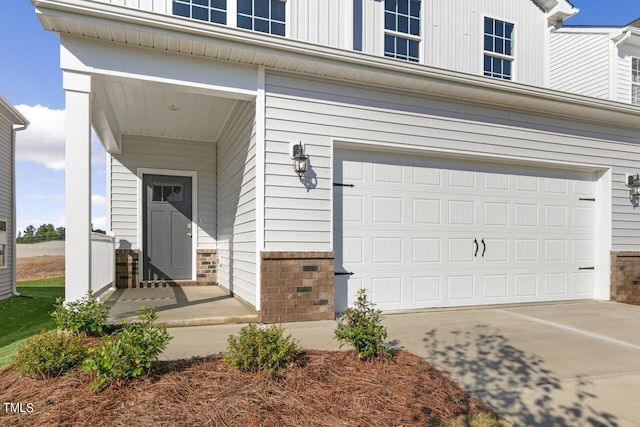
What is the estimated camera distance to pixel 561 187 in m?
6.63

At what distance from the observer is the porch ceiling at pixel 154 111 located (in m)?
5.25

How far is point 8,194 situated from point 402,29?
939cm

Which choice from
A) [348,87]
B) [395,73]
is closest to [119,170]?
[348,87]

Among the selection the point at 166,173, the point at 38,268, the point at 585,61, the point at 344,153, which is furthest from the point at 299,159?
the point at 38,268

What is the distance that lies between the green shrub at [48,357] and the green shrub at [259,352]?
3.55ft

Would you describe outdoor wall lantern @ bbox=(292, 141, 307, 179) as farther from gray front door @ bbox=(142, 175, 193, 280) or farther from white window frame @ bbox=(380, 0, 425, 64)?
gray front door @ bbox=(142, 175, 193, 280)

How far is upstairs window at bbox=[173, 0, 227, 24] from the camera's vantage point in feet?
17.3

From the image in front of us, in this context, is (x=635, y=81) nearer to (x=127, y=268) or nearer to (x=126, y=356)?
(x=126, y=356)

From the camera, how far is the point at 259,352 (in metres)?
2.80

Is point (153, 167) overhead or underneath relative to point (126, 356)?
overhead

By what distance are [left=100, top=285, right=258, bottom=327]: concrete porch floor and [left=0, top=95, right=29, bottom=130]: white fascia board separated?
4.94 meters

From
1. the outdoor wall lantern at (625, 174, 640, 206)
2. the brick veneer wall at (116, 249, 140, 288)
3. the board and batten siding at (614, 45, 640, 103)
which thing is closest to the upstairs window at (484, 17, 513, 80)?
the outdoor wall lantern at (625, 174, 640, 206)

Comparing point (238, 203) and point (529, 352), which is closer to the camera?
point (529, 352)

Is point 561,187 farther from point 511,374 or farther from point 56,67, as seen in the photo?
point 56,67
